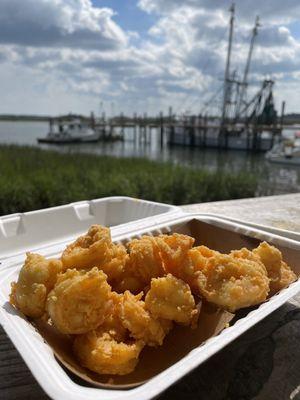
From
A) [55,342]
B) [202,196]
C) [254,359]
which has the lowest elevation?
[202,196]

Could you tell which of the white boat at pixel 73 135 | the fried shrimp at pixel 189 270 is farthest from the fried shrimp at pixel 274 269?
the white boat at pixel 73 135

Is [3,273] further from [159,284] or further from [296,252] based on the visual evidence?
[296,252]

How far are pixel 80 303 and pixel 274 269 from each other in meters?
0.59

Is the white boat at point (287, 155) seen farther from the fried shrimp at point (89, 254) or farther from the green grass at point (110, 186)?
the fried shrimp at point (89, 254)

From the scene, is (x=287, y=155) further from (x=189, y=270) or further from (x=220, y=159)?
(x=189, y=270)

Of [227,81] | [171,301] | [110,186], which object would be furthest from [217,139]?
[171,301]

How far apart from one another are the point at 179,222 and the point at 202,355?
90cm

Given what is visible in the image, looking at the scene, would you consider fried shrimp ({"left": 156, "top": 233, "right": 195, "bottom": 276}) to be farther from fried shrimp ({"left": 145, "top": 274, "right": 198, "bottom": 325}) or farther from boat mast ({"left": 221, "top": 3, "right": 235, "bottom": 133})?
boat mast ({"left": 221, "top": 3, "right": 235, "bottom": 133})

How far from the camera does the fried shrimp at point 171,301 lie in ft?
3.24

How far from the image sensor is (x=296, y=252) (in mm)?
1410

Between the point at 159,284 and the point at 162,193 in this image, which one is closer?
the point at 159,284

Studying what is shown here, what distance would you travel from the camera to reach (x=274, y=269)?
4.10 feet

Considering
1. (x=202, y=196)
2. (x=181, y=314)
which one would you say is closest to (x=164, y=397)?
(x=181, y=314)

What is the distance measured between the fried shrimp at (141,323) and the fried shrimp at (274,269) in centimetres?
39
